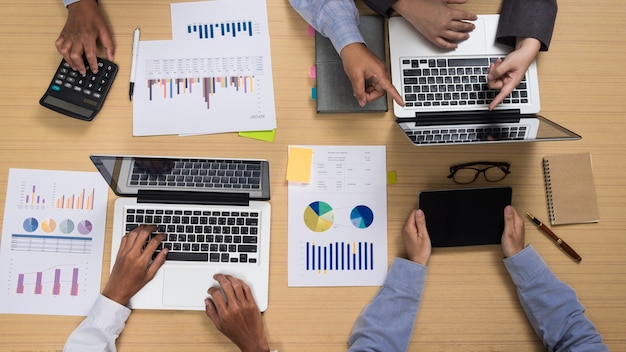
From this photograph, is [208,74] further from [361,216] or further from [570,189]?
[570,189]

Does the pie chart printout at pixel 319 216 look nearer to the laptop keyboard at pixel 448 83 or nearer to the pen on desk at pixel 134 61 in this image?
the laptop keyboard at pixel 448 83

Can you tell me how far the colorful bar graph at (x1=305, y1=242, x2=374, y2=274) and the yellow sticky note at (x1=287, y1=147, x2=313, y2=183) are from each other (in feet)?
0.48

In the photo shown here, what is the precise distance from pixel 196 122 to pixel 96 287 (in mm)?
417

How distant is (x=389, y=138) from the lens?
3.71 feet

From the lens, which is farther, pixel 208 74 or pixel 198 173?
pixel 208 74

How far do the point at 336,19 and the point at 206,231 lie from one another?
0.53 metres

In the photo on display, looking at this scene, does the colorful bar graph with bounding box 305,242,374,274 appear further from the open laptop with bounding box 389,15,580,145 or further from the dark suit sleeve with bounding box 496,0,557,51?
the dark suit sleeve with bounding box 496,0,557,51

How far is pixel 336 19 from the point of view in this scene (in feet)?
3.47

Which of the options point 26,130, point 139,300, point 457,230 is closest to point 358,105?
point 457,230

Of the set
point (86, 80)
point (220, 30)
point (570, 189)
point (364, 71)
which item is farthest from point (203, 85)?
point (570, 189)

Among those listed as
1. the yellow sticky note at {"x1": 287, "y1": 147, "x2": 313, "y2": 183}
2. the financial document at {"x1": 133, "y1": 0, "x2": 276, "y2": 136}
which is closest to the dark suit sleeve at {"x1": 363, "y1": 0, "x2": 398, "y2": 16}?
the financial document at {"x1": 133, "y1": 0, "x2": 276, "y2": 136}

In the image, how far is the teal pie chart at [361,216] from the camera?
3.63ft

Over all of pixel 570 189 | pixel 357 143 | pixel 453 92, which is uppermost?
pixel 453 92

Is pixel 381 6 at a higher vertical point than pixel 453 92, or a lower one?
higher
